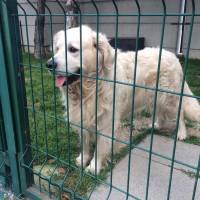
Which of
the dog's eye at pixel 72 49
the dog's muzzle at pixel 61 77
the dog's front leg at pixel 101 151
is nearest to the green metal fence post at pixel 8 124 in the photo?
the dog's muzzle at pixel 61 77

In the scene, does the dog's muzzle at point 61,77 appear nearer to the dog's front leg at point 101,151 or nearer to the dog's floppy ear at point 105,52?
the dog's floppy ear at point 105,52

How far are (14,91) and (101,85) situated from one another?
0.70m

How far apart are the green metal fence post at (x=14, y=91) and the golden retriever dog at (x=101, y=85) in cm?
29

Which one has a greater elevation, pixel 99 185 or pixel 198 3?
pixel 198 3

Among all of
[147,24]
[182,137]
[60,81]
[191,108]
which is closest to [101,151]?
[60,81]

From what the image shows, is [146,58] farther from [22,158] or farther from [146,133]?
[22,158]

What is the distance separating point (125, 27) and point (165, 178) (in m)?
7.19

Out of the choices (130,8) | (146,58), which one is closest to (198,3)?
(130,8)

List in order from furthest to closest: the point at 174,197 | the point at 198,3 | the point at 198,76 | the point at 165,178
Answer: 1. the point at 198,3
2. the point at 198,76
3. the point at 165,178
4. the point at 174,197

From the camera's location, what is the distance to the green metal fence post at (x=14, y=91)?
1.84 m

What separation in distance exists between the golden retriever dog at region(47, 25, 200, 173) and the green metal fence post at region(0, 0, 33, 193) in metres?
0.29

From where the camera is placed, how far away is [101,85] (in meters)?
2.30

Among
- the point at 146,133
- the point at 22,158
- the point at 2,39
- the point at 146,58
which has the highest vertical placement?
the point at 2,39

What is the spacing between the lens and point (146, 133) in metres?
3.35
